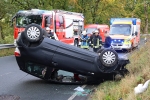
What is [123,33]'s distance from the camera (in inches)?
839

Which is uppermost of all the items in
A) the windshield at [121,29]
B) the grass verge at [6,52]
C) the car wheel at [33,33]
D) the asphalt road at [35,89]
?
the car wheel at [33,33]

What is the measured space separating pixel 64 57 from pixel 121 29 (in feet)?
46.4

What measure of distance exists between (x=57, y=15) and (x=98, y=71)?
505 inches

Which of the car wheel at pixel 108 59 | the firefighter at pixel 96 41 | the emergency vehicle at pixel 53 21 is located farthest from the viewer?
the emergency vehicle at pixel 53 21

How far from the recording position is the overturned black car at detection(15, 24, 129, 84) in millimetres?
8016

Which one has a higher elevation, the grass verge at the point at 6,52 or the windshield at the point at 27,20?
the windshield at the point at 27,20

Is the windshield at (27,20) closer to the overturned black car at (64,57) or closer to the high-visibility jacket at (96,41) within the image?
the high-visibility jacket at (96,41)

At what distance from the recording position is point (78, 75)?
28.9 ft

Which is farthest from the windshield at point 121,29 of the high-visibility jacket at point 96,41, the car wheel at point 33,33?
the car wheel at point 33,33

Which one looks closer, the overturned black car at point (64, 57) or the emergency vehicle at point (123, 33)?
the overturned black car at point (64, 57)

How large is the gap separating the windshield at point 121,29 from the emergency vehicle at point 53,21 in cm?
358

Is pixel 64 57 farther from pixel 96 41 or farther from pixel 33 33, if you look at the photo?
pixel 96 41

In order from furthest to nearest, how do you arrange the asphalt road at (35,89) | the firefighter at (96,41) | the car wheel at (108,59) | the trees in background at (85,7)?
1. the trees in background at (85,7)
2. the firefighter at (96,41)
3. the car wheel at (108,59)
4. the asphalt road at (35,89)

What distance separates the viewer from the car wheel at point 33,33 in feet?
26.3
